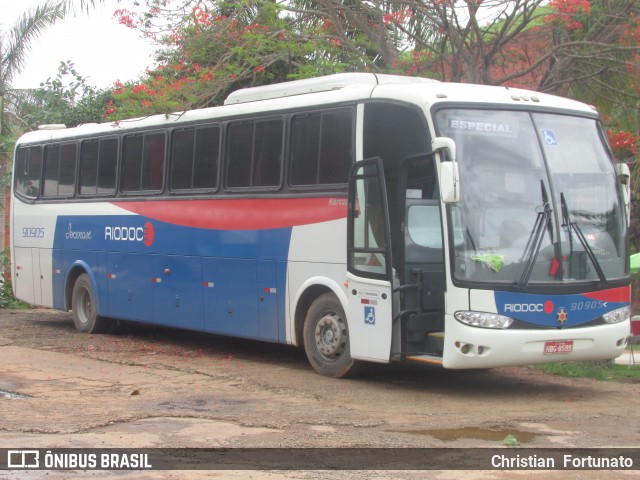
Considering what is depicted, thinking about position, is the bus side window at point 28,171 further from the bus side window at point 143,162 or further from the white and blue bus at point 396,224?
the white and blue bus at point 396,224

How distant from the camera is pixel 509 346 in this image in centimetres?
1054

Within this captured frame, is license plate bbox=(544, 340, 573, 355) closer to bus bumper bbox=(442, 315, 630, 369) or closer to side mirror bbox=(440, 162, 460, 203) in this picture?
bus bumper bbox=(442, 315, 630, 369)

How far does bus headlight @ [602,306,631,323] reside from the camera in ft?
37.0

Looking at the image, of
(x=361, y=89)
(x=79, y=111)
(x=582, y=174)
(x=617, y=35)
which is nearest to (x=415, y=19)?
(x=617, y=35)

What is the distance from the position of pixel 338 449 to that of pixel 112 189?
9.62m

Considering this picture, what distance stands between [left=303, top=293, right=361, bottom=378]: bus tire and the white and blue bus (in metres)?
0.02

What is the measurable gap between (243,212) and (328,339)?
2295 millimetres

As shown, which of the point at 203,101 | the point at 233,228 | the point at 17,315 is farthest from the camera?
the point at 17,315

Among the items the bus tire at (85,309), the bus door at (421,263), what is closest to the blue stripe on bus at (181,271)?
the bus tire at (85,309)

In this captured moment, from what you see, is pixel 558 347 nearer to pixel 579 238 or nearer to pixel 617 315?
pixel 617 315

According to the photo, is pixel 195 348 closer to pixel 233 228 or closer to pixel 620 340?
pixel 233 228

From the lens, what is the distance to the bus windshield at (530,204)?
35.0 feet

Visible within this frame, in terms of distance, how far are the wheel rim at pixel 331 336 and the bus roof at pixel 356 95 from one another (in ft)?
8.49

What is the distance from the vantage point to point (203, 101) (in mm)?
17344
